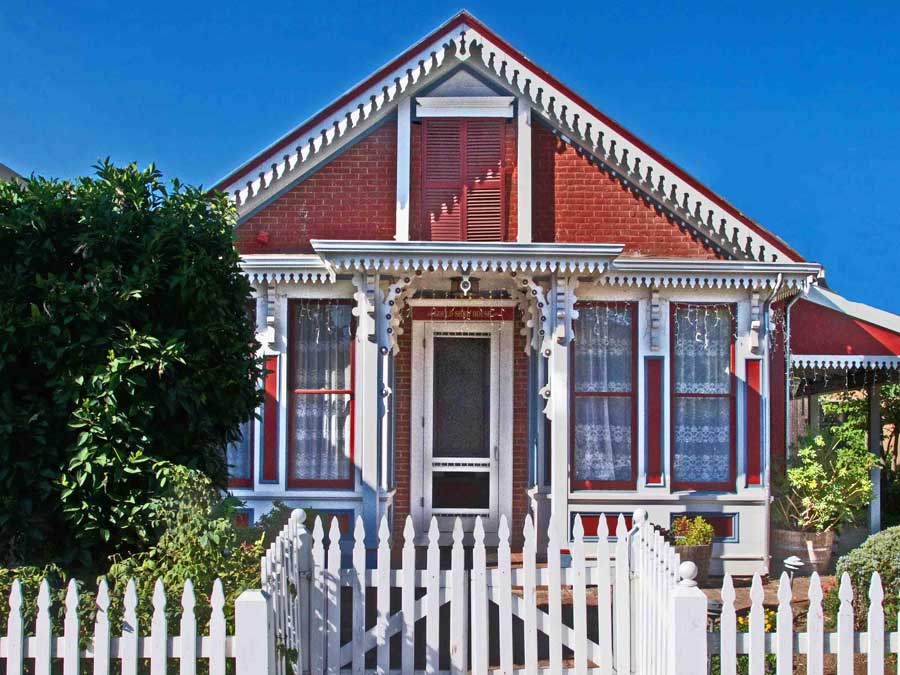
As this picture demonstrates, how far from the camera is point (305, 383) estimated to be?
10461 mm

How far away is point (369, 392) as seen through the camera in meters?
9.69

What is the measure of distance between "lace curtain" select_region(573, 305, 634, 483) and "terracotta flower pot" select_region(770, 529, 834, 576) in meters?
2.30

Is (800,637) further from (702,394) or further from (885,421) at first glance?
(885,421)

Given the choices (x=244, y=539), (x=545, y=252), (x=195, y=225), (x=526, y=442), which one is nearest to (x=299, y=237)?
(x=545, y=252)

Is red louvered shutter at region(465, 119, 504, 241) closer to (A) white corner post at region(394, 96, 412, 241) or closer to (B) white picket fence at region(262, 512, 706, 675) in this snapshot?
(A) white corner post at region(394, 96, 412, 241)

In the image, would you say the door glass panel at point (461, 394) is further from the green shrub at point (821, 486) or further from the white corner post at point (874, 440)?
the white corner post at point (874, 440)

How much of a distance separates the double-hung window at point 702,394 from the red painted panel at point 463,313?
2.25 metres

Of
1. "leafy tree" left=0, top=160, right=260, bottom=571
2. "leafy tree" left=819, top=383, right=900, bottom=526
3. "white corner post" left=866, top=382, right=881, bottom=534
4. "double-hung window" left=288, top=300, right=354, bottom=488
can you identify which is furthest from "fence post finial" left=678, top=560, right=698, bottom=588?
"leafy tree" left=819, top=383, right=900, bottom=526

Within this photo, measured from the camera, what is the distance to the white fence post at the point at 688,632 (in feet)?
14.4

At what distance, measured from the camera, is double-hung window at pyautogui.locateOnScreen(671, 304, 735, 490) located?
10.3 meters

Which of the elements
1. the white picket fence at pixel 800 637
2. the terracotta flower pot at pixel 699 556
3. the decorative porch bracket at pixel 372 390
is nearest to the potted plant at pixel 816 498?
the terracotta flower pot at pixel 699 556

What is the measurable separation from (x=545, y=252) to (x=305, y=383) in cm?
354

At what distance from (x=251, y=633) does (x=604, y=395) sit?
709cm

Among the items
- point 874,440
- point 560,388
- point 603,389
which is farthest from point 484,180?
point 874,440
